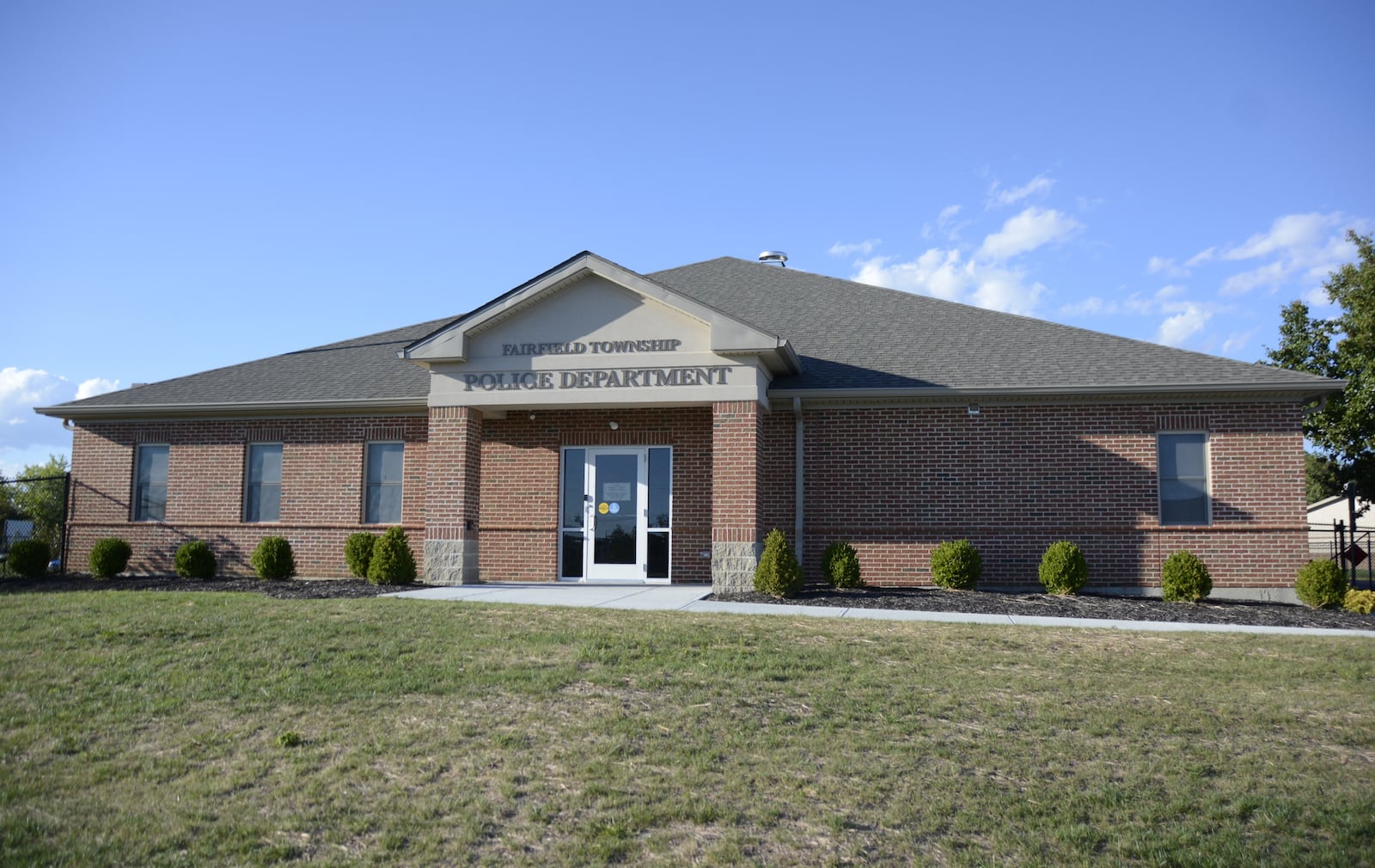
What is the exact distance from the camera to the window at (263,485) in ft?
59.0

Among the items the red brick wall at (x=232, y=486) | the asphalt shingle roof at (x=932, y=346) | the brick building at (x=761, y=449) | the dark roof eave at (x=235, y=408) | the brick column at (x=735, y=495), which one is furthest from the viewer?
the red brick wall at (x=232, y=486)

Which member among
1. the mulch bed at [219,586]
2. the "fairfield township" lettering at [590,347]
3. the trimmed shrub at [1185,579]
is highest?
the "fairfield township" lettering at [590,347]

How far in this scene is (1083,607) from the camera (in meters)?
12.7

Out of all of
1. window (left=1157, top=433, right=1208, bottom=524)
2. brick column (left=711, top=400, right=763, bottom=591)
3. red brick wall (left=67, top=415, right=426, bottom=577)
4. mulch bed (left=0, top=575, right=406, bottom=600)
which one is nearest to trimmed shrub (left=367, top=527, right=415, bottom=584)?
mulch bed (left=0, top=575, right=406, bottom=600)

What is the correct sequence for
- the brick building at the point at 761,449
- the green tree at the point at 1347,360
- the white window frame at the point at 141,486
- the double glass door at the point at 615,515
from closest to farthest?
the brick building at the point at 761,449 → the double glass door at the point at 615,515 → the white window frame at the point at 141,486 → the green tree at the point at 1347,360

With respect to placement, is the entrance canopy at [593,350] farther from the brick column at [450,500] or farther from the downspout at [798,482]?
the downspout at [798,482]

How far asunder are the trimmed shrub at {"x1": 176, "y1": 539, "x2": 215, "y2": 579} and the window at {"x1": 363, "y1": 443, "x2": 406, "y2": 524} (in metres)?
2.60

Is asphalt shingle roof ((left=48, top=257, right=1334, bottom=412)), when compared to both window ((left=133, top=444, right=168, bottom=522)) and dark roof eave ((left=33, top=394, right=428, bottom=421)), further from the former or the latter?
window ((left=133, top=444, right=168, bottom=522))

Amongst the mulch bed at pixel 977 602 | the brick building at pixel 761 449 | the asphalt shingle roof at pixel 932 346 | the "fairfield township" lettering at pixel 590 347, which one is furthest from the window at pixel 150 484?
the asphalt shingle roof at pixel 932 346

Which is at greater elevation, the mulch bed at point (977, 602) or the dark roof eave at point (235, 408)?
the dark roof eave at point (235, 408)

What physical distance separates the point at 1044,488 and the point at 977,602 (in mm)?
3117

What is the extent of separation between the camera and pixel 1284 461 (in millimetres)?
14812

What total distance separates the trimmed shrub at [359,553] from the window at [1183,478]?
12.5 meters

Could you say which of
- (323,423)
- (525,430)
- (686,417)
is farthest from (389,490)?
(686,417)
